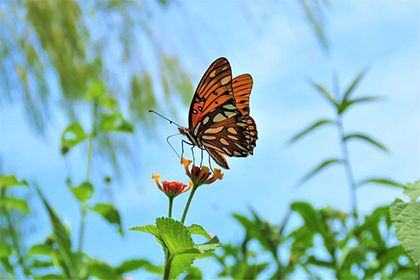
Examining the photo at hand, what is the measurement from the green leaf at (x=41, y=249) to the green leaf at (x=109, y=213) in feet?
0.27

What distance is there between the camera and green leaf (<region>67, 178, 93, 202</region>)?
1.92 ft

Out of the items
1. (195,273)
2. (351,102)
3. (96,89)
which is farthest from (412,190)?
(96,89)

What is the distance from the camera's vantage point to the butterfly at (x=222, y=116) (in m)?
0.41


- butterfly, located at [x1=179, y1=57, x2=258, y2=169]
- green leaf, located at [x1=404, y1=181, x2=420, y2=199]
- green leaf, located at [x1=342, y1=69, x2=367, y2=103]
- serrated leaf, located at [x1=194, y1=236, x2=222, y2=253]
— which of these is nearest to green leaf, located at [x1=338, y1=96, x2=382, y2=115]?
green leaf, located at [x1=342, y1=69, x2=367, y2=103]

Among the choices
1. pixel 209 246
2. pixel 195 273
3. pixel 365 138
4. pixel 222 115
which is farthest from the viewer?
pixel 365 138

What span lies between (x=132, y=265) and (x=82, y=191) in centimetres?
12

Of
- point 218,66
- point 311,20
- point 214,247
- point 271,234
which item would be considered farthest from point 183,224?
point 311,20

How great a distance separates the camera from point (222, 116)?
17.5 inches

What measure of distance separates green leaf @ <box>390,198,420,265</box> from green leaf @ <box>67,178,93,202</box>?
1.35ft

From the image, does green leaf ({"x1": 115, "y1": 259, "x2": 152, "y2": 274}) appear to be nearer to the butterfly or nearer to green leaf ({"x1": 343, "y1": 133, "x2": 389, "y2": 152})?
the butterfly

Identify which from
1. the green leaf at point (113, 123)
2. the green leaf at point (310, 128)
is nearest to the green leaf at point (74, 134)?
the green leaf at point (113, 123)

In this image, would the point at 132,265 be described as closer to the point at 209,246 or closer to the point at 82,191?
the point at 82,191

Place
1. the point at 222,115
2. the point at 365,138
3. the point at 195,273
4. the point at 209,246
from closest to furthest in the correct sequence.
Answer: the point at 209,246
the point at 222,115
the point at 195,273
the point at 365,138

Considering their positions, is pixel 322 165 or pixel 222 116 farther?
pixel 322 165
